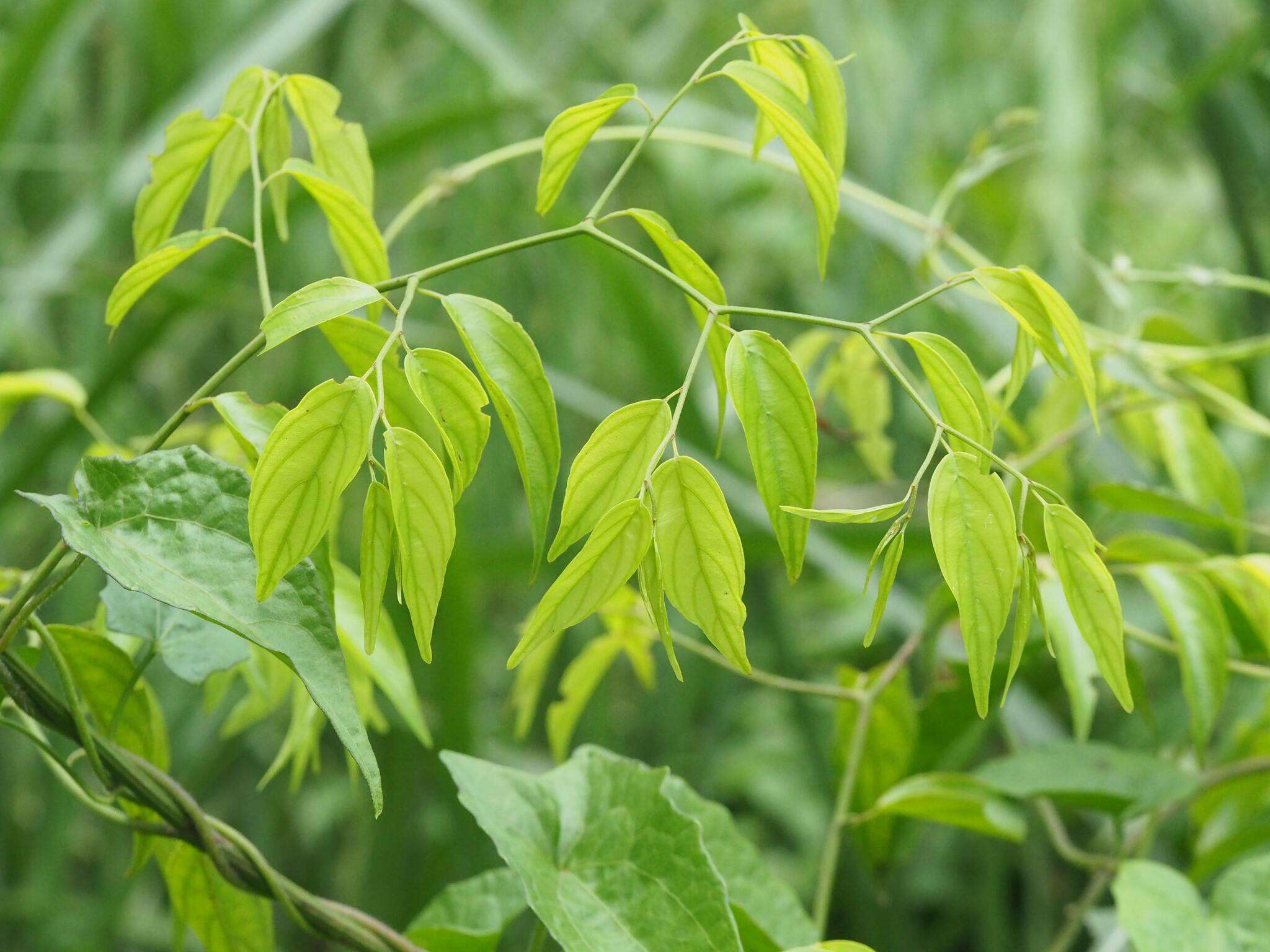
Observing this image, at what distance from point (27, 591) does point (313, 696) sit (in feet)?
0.22

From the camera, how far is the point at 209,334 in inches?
39.6

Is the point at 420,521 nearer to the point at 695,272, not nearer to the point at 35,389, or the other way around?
the point at 695,272

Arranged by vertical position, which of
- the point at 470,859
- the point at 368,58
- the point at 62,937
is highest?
the point at 368,58

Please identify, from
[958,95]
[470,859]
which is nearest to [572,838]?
[470,859]

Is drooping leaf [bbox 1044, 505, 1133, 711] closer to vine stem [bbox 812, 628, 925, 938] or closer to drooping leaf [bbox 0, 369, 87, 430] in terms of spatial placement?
vine stem [bbox 812, 628, 925, 938]

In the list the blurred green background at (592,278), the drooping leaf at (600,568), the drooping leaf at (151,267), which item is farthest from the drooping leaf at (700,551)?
the blurred green background at (592,278)

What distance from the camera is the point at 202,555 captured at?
0.22 m

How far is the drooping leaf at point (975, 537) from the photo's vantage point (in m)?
0.19

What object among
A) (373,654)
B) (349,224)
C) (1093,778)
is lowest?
(1093,778)

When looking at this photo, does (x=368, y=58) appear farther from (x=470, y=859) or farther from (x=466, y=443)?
(x=466, y=443)

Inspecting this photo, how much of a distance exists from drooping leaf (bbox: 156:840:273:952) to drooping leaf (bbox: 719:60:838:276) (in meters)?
0.20

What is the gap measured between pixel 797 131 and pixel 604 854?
0.17 m

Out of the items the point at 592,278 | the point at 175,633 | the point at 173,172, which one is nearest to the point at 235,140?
the point at 173,172

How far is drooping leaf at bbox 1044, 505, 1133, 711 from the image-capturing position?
19 centimetres
